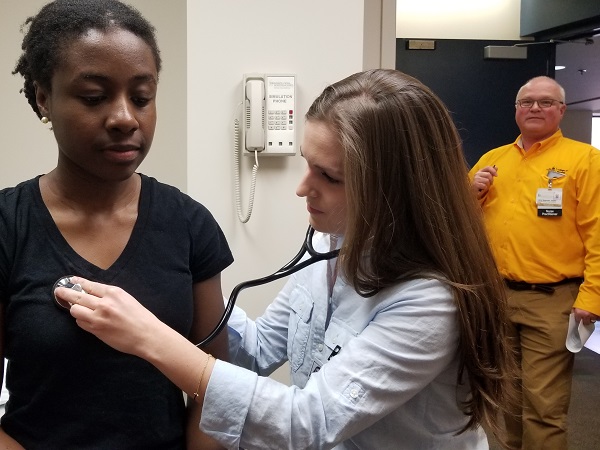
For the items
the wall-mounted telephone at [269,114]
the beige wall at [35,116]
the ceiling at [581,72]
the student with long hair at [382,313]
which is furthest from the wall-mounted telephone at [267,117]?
the ceiling at [581,72]

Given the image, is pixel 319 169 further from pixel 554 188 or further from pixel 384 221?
pixel 554 188

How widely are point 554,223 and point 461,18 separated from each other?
Result: 6.67 ft

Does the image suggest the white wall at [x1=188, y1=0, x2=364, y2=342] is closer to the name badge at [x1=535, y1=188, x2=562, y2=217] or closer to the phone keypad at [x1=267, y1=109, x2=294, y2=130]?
the phone keypad at [x1=267, y1=109, x2=294, y2=130]

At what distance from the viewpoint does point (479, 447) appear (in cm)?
101

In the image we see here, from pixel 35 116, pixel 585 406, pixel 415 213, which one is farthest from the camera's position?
pixel 585 406

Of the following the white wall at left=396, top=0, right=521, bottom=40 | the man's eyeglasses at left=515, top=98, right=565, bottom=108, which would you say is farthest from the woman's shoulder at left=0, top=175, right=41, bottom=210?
the white wall at left=396, top=0, right=521, bottom=40

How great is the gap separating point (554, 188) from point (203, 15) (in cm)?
159

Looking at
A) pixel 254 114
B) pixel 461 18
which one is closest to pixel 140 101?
pixel 254 114

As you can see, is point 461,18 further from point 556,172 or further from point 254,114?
point 254,114

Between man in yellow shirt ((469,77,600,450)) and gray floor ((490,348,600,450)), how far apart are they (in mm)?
538

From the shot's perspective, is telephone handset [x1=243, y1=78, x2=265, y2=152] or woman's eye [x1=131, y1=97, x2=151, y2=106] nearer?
woman's eye [x1=131, y1=97, x2=151, y2=106]

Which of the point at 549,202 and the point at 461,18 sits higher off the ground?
the point at 461,18

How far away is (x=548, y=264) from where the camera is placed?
2480 millimetres

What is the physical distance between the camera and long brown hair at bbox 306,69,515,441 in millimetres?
911
